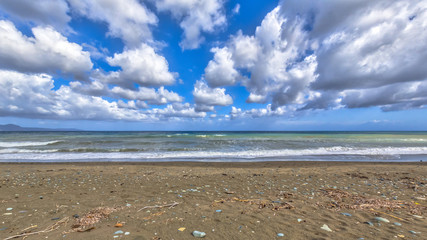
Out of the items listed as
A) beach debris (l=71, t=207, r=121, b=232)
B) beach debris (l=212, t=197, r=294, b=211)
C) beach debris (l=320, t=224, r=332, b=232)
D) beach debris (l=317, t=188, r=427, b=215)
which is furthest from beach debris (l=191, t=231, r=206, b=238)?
beach debris (l=317, t=188, r=427, b=215)

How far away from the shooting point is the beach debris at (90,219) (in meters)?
3.31

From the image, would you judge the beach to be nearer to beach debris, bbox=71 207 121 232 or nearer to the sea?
beach debris, bbox=71 207 121 232

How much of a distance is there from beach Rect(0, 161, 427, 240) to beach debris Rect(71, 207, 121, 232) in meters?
0.01

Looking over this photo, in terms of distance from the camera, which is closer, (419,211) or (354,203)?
(419,211)

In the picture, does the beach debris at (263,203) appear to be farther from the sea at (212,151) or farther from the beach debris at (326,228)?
the sea at (212,151)

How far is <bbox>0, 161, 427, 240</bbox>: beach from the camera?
3.08m

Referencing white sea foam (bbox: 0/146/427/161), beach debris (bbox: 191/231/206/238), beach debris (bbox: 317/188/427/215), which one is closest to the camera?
beach debris (bbox: 191/231/206/238)

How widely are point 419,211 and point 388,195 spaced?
149 cm

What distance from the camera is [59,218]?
151 inches

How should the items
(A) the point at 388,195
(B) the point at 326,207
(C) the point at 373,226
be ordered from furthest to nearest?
(A) the point at 388,195, (B) the point at 326,207, (C) the point at 373,226

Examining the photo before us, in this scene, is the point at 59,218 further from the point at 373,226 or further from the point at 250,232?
the point at 373,226

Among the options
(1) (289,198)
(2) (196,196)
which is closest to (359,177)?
Result: (1) (289,198)

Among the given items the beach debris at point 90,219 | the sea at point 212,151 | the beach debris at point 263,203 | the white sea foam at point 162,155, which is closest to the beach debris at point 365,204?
the beach debris at point 263,203

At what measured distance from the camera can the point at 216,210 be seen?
408cm
